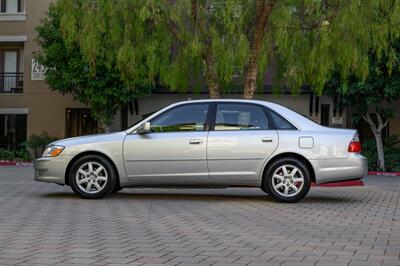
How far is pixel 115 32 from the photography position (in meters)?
14.3

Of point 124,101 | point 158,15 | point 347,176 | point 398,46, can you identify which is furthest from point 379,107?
point 347,176

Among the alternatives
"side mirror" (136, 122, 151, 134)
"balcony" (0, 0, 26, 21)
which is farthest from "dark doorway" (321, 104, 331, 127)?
"side mirror" (136, 122, 151, 134)

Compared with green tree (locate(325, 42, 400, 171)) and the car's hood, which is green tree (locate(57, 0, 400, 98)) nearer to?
the car's hood

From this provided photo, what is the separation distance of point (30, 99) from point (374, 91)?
15418 millimetres

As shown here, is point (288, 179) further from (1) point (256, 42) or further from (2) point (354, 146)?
(1) point (256, 42)

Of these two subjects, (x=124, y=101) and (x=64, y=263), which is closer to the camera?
(x=64, y=263)

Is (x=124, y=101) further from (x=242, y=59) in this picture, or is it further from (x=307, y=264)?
(x=307, y=264)

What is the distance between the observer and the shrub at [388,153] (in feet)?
75.5

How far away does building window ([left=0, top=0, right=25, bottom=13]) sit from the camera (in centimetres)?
2888

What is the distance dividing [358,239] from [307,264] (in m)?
1.58

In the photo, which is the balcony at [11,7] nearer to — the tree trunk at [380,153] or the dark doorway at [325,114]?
the dark doorway at [325,114]

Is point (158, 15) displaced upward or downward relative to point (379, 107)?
upward

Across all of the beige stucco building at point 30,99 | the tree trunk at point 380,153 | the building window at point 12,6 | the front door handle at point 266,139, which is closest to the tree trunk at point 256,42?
the front door handle at point 266,139

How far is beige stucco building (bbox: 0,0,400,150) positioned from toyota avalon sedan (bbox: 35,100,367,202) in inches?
640
